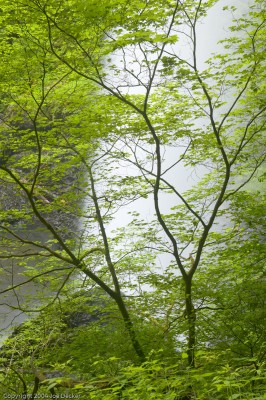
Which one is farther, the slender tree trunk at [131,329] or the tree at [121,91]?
the slender tree trunk at [131,329]

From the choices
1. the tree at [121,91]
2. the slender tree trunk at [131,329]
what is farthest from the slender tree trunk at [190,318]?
the slender tree trunk at [131,329]

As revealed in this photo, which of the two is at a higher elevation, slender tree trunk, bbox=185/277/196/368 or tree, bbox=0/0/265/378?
tree, bbox=0/0/265/378

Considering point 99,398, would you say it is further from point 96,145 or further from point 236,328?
point 96,145

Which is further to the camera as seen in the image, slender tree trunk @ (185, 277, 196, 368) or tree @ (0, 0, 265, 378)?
slender tree trunk @ (185, 277, 196, 368)

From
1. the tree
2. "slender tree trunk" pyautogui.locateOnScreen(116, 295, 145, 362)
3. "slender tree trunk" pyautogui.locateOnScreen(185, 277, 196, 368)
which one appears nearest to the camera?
the tree

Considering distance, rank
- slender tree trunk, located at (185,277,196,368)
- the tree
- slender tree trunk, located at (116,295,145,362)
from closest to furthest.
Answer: the tree < slender tree trunk, located at (185,277,196,368) < slender tree trunk, located at (116,295,145,362)

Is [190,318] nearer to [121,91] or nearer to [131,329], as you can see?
[131,329]

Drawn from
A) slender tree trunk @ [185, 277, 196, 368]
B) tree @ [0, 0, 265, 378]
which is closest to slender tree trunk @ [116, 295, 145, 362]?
tree @ [0, 0, 265, 378]

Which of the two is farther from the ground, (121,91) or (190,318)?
(121,91)

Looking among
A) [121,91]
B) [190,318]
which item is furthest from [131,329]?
[121,91]

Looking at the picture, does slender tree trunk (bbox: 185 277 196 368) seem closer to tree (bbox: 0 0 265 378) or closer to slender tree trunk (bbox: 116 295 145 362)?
tree (bbox: 0 0 265 378)

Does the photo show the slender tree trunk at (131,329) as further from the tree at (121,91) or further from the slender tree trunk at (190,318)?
the slender tree trunk at (190,318)

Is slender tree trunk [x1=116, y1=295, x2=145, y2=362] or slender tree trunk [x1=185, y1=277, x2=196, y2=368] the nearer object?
slender tree trunk [x1=185, y1=277, x2=196, y2=368]

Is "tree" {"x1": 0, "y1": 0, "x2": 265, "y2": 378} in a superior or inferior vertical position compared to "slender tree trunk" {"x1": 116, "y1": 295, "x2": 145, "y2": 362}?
superior
